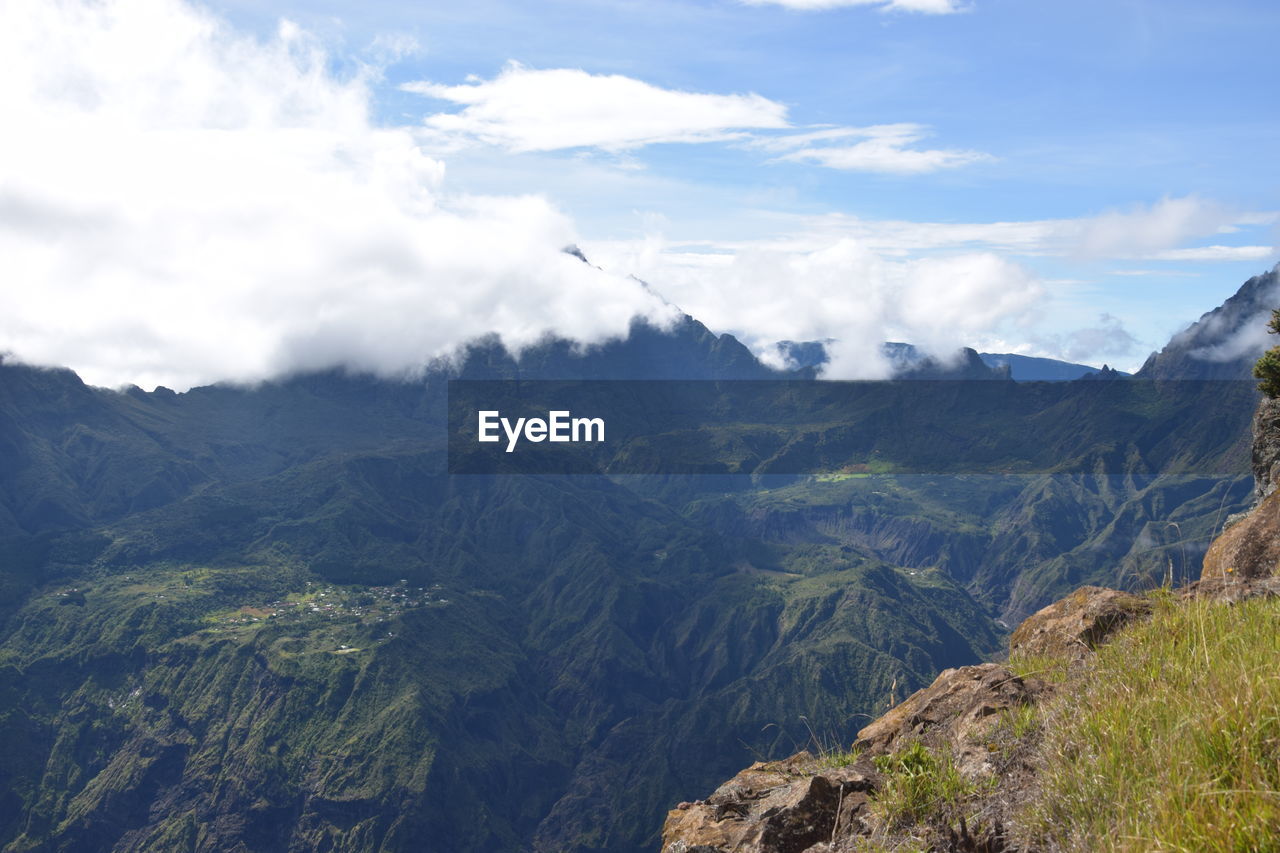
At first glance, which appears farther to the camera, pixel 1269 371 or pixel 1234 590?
pixel 1269 371

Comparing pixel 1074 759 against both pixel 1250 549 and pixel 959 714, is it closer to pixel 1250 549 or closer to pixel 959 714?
pixel 959 714

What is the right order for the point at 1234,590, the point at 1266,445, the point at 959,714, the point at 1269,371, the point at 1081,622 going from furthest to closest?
the point at 1266,445 < the point at 1269,371 < the point at 1081,622 < the point at 959,714 < the point at 1234,590

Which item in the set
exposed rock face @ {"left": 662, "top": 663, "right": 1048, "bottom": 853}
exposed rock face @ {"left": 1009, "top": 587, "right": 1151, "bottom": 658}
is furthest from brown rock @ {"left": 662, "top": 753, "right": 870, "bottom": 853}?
exposed rock face @ {"left": 1009, "top": 587, "right": 1151, "bottom": 658}

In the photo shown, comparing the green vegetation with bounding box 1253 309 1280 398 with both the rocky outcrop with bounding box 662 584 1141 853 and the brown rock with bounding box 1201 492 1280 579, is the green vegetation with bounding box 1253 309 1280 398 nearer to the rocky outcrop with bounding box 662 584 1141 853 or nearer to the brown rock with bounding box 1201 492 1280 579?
the brown rock with bounding box 1201 492 1280 579

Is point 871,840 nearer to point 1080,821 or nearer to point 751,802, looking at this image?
point 1080,821

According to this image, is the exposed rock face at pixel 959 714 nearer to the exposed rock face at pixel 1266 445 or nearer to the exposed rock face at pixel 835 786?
the exposed rock face at pixel 835 786

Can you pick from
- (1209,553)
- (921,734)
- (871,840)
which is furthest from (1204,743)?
(1209,553)

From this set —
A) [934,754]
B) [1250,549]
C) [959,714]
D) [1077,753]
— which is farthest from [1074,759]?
[1250,549]

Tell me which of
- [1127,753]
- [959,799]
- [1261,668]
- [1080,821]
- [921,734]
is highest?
[1261,668]
